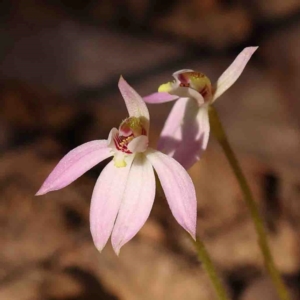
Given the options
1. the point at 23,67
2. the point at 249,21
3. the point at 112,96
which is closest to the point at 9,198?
the point at 112,96

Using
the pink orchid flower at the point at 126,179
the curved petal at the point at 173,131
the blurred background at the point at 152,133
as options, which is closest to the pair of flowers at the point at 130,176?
the pink orchid flower at the point at 126,179

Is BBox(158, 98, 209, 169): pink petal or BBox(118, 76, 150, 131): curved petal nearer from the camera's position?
BBox(118, 76, 150, 131): curved petal

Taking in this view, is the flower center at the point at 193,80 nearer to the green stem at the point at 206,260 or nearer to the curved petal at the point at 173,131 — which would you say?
the curved petal at the point at 173,131

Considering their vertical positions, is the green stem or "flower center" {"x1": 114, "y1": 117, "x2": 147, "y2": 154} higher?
"flower center" {"x1": 114, "y1": 117, "x2": 147, "y2": 154}

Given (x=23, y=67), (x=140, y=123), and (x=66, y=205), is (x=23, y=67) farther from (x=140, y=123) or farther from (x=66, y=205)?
(x=140, y=123)

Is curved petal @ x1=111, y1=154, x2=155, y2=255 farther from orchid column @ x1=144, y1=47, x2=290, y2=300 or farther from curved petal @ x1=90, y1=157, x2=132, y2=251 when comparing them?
orchid column @ x1=144, y1=47, x2=290, y2=300

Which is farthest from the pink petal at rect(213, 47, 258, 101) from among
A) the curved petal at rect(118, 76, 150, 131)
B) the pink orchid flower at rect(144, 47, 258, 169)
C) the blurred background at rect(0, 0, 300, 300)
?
the blurred background at rect(0, 0, 300, 300)

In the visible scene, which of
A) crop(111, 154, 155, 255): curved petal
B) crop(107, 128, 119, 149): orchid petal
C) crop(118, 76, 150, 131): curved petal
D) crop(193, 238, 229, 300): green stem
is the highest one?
crop(118, 76, 150, 131): curved petal
